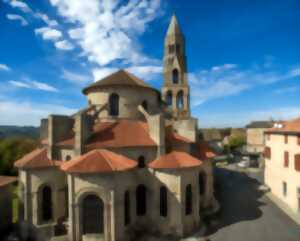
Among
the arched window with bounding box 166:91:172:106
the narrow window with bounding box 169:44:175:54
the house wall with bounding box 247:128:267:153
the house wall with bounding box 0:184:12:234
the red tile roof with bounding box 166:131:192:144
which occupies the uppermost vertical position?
the narrow window with bounding box 169:44:175:54

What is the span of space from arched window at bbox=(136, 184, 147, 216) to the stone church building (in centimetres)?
9

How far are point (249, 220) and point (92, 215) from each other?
15176mm

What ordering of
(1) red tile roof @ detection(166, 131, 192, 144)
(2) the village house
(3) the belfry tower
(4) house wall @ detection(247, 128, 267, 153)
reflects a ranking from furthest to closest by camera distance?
(4) house wall @ detection(247, 128, 267, 153) < (3) the belfry tower < (2) the village house < (1) red tile roof @ detection(166, 131, 192, 144)

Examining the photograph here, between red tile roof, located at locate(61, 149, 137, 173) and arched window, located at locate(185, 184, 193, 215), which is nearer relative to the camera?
red tile roof, located at locate(61, 149, 137, 173)

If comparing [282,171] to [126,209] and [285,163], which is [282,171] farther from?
[126,209]

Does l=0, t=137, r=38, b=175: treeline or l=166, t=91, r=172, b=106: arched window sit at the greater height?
l=166, t=91, r=172, b=106: arched window

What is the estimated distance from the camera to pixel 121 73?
2489 centimetres

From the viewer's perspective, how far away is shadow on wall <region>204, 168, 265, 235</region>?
2009 centimetres

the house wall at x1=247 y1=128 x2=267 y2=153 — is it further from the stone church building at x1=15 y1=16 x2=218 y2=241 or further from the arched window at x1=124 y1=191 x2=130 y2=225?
the arched window at x1=124 y1=191 x2=130 y2=225

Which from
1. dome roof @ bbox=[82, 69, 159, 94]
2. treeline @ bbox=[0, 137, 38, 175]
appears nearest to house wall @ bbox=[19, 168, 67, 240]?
dome roof @ bbox=[82, 69, 159, 94]

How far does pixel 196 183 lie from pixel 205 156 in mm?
5317

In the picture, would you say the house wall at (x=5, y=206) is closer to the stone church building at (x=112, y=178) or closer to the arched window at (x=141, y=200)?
the stone church building at (x=112, y=178)

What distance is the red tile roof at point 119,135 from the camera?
61.0 ft

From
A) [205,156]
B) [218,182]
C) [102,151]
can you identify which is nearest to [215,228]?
[205,156]
